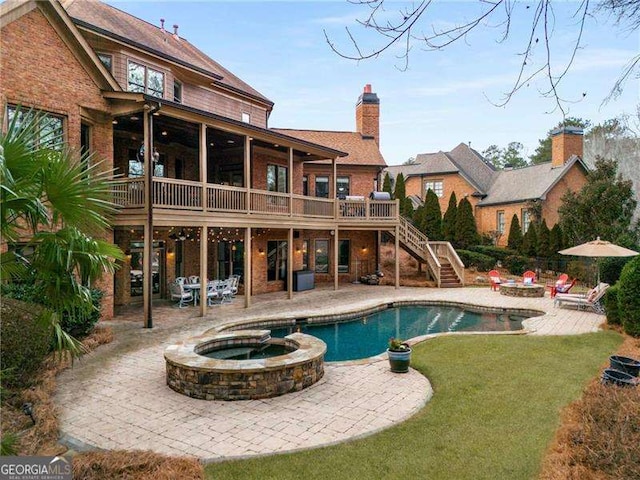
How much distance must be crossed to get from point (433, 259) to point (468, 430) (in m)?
15.8

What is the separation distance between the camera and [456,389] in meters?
7.00

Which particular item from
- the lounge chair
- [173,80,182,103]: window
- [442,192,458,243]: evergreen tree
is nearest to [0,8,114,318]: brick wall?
[173,80,182,103]: window

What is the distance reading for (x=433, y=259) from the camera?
20766 millimetres

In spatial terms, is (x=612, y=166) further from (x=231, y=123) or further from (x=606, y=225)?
(x=231, y=123)

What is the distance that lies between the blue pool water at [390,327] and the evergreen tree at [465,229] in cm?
1288

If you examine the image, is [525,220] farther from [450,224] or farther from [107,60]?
[107,60]

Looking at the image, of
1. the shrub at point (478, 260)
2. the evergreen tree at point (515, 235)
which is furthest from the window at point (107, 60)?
the evergreen tree at point (515, 235)

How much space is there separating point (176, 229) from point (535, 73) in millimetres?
15166

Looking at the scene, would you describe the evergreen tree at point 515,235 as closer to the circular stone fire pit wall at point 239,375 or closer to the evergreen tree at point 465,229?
the evergreen tree at point 465,229

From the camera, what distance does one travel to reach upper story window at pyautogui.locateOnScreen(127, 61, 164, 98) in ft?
47.1

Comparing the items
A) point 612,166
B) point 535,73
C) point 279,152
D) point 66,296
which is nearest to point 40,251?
point 66,296

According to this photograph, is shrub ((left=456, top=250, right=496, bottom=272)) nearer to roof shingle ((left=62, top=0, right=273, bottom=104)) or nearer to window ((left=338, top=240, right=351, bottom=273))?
window ((left=338, top=240, right=351, bottom=273))

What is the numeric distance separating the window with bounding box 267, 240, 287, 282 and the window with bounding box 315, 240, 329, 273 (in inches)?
104

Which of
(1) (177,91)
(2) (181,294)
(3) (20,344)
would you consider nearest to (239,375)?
(3) (20,344)
